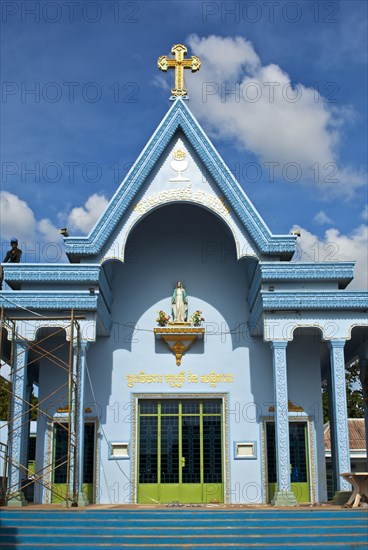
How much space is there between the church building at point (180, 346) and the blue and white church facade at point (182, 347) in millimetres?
33

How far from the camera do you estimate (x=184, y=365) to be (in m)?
18.0

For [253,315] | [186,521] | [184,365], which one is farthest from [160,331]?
[186,521]

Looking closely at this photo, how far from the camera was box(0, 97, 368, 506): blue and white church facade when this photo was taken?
1600 centimetres

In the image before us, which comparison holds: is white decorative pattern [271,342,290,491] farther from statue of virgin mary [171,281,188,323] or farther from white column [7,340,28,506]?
white column [7,340,28,506]

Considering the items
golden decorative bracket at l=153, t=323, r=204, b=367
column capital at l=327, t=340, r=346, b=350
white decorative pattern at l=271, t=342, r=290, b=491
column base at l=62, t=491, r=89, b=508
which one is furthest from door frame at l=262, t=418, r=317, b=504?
column base at l=62, t=491, r=89, b=508

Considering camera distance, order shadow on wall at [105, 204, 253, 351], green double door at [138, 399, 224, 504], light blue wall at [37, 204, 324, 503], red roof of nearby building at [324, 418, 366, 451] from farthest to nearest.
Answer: red roof of nearby building at [324, 418, 366, 451] < shadow on wall at [105, 204, 253, 351] < light blue wall at [37, 204, 324, 503] < green double door at [138, 399, 224, 504]

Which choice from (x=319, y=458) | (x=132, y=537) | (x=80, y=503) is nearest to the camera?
(x=132, y=537)

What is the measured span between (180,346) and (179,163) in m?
4.57

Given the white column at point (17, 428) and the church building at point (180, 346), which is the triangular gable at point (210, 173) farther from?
the white column at point (17, 428)

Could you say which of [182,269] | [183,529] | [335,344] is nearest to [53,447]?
[182,269]

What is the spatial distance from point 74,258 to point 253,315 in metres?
4.55

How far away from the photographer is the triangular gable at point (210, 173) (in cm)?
1642

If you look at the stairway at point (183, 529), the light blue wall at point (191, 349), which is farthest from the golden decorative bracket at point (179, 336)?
the stairway at point (183, 529)

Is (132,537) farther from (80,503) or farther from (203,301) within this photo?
(203,301)
